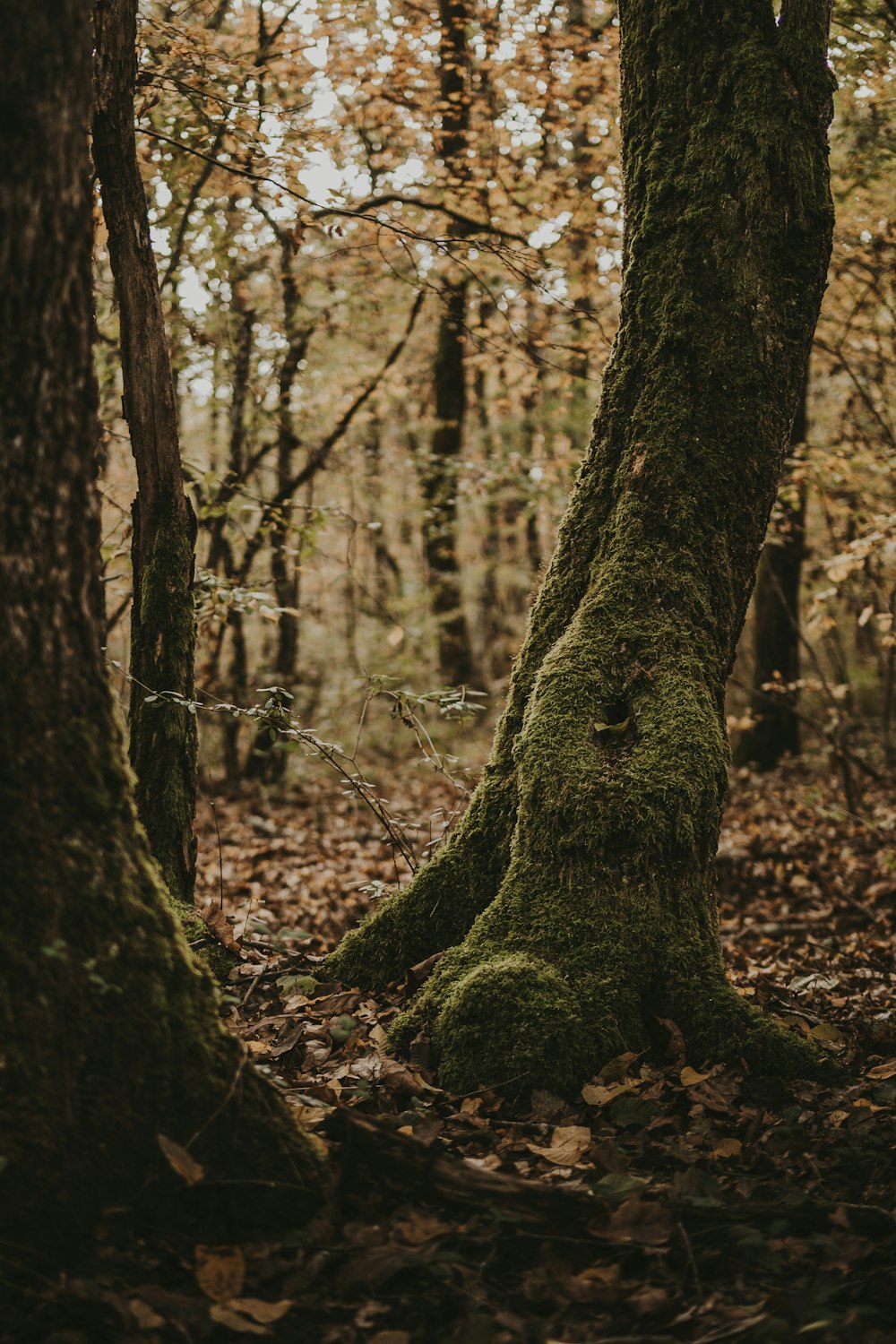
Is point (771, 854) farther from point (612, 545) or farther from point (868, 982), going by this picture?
point (612, 545)

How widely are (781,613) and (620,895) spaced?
936cm

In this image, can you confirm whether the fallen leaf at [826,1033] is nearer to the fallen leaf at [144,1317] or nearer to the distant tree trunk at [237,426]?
the fallen leaf at [144,1317]

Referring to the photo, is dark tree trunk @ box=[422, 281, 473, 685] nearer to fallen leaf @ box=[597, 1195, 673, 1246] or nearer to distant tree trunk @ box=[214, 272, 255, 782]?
distant tree trunk @ box=[214, 272, 255, 782]

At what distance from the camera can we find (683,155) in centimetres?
409

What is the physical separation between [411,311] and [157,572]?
753 centimetres

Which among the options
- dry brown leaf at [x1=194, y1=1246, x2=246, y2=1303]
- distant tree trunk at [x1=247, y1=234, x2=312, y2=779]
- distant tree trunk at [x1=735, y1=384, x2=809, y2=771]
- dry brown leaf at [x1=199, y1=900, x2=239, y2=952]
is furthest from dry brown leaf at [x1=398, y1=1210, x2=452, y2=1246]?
distant tree trunk at [x1=735, y1=384, x2=809, y2=771]

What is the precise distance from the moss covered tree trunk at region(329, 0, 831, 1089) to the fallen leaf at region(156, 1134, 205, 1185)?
1.18 meters

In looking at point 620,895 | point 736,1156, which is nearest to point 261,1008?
point 620,895

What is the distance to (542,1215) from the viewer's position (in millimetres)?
2387

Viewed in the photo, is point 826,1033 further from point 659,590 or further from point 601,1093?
point 659,590

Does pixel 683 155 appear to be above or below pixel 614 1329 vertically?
above

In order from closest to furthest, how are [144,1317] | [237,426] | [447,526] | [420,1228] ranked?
[144,1317]
[420,1228]
[237,426]
[447,526]

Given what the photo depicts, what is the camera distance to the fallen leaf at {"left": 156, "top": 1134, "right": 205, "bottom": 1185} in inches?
88.0

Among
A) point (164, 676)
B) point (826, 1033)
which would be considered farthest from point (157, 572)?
point (826, 1033)
